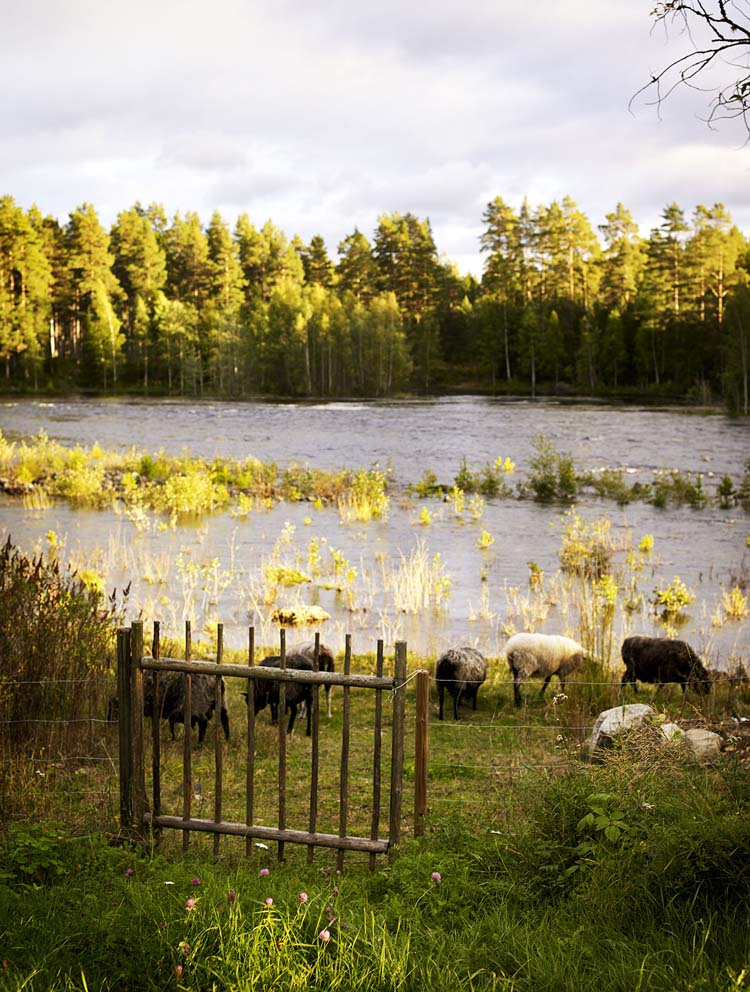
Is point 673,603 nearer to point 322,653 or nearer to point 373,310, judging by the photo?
point 322,653

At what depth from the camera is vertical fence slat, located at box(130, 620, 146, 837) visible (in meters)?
6.07

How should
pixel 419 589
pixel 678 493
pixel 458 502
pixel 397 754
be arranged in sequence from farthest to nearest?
pixel 678 493, pixel 458 502, pixel 419 589, pixel 397 754

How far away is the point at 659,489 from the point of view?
25703 millimetres

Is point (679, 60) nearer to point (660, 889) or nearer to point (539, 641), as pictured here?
point (660, 889)

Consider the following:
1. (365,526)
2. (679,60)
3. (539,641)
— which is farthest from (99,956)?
(365,526)

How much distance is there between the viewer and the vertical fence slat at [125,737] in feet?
19.9

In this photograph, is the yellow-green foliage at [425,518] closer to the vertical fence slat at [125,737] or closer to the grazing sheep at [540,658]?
the grazing sheep at [540,658]

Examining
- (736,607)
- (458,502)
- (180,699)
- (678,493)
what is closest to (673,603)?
(736,607)

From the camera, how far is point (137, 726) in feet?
20.1

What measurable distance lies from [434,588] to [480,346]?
62.5 metres

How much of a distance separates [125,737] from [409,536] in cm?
1511

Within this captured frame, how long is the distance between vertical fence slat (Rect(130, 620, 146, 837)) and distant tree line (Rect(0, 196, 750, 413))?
5310 cm

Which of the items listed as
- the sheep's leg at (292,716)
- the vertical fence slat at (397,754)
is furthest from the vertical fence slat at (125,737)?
the sheep's leg at (292,716)

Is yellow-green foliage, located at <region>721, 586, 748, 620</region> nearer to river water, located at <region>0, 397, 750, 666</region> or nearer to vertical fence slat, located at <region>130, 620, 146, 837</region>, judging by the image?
river water, located at <region>0, 397, 750, 666</region>
